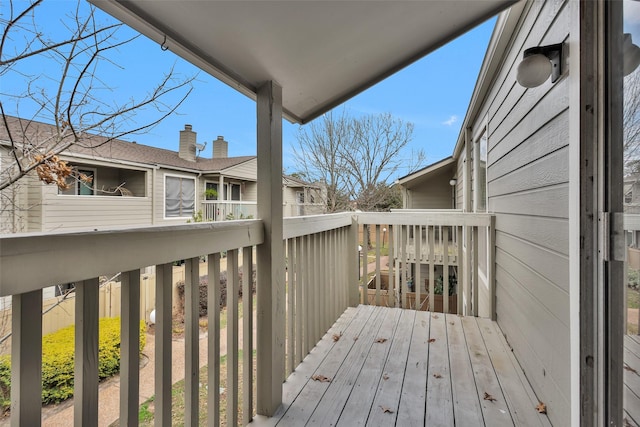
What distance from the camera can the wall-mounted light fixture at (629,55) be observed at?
3.00ft

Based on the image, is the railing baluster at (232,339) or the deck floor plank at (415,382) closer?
the railing baluster at (232,339)

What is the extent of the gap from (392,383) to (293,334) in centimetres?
72

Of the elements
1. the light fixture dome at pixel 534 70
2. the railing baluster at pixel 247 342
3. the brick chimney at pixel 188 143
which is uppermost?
the brick chimney at pixel 188 143

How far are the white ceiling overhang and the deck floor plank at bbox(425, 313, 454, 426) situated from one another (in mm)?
2011

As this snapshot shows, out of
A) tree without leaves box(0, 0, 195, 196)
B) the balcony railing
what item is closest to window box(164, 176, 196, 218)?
the balcony railing

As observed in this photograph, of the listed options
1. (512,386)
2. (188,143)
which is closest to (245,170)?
(188,143)

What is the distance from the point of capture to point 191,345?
122cm

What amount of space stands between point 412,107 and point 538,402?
12641 mm

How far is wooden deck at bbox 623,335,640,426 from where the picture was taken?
921 millimetres

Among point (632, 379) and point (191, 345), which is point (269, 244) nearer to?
point (191, 345)

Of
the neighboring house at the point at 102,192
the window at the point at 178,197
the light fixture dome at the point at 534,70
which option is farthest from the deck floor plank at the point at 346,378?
the window at the point at 178,197

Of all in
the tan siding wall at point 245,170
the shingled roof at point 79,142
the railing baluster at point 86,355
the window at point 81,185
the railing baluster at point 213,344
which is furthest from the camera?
the tan siding wall at point 245,170

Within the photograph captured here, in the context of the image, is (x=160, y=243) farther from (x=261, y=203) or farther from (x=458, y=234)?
(x=458, y=234)

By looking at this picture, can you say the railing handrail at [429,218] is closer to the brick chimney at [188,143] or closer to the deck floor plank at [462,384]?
the deck floor plank at [462,384]
